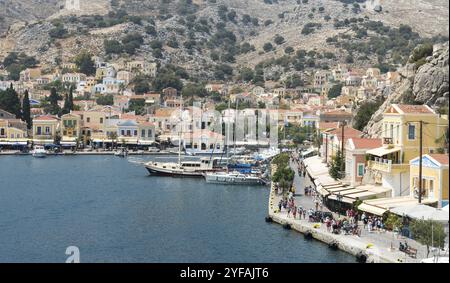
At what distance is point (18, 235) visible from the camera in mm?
20312

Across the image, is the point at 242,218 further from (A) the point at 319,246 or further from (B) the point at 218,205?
(A) the point at 319,246

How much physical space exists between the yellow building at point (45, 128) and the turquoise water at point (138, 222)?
18071 mm

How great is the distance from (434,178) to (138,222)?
8.37m

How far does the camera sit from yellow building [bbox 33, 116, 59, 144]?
2221 inches

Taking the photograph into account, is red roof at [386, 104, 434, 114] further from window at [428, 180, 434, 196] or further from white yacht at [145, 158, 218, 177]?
white yacht at [145, 158, 218, 177]

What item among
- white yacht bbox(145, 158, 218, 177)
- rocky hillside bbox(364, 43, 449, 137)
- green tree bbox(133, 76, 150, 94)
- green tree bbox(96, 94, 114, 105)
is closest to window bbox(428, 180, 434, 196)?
rocky hillside bbox(364, 43, 449, 137)

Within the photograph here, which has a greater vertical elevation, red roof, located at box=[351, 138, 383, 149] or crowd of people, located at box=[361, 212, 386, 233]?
red roof, located at box=[351, 138, 383, 149]

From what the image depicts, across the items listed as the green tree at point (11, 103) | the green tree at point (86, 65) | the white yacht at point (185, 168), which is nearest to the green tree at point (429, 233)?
the white yacht at point (185, 168)

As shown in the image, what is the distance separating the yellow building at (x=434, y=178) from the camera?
17578 millimetres

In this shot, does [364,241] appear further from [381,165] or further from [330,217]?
[381,165]

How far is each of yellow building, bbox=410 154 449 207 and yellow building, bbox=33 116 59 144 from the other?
40.5 metres

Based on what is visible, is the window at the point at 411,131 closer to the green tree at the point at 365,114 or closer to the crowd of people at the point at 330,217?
the crowd of people at the point at 330,217

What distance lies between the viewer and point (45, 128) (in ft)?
187
